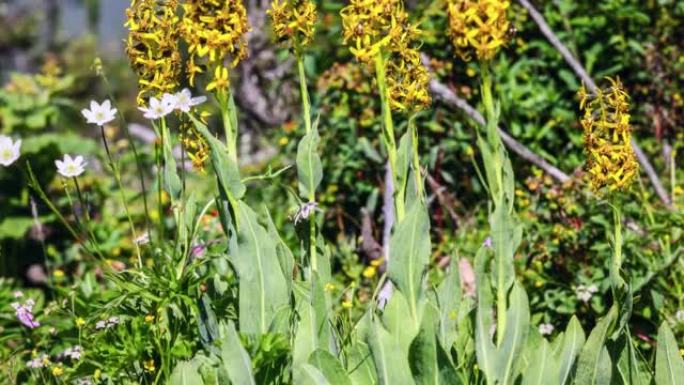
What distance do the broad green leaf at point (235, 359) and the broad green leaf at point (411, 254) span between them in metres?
0.34

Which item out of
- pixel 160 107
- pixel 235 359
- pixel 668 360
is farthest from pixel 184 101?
pixel 668 360

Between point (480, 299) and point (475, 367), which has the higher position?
point (480, 299)

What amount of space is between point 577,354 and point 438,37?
2776mm

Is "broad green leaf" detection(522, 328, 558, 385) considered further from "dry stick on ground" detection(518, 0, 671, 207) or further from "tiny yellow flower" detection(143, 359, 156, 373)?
"dry stick on ground" detection(518, 0, 671, 207)

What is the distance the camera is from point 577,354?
1966mm

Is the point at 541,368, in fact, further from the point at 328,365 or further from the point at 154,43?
the point at 154,43

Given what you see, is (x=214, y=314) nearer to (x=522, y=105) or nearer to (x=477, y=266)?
(x=477, y=266)

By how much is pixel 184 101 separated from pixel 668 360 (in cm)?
123

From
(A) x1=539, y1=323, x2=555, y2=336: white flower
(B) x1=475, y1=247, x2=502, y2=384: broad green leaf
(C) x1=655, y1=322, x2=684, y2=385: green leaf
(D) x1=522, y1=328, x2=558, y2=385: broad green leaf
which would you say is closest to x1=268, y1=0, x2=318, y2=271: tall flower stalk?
(B) x1=475, y1=247, x2=502, y2=384: broad green leaf

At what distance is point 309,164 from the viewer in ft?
6.76

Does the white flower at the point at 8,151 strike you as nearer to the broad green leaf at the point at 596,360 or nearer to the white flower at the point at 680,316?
the broad green leaf at the point at 596,360

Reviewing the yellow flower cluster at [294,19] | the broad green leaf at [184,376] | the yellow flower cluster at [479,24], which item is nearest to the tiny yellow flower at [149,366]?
the broad green leaf at [184,376]

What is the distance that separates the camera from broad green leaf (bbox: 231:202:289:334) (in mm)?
1972

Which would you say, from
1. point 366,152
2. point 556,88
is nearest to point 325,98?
point 366,152
